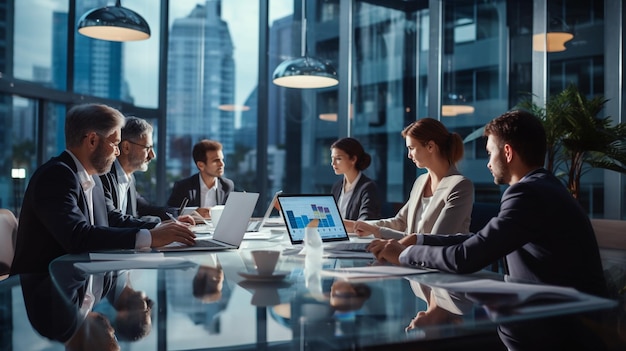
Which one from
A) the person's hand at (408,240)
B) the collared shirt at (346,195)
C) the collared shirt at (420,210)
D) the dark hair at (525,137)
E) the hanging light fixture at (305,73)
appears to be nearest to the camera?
the dark hair at (525,137)

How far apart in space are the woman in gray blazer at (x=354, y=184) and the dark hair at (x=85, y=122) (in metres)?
2.22

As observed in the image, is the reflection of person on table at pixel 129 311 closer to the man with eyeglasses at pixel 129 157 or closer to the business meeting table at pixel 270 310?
the business meeting table at pixel 270 310

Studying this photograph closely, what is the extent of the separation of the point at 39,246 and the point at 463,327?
1960 mm

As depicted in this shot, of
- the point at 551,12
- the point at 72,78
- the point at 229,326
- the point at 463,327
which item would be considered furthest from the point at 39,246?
the point at 551,12

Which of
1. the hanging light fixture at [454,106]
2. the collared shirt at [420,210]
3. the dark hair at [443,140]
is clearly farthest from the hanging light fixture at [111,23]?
the hanging light fixture at [454,106]

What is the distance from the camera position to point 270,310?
55.2 inches

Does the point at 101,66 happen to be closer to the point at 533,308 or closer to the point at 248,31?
the point at 248,31

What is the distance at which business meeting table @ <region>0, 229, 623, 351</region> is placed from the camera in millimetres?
1187

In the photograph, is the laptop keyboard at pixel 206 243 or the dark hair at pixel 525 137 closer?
the dark hair at pixel 525 137

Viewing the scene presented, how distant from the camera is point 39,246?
257cm

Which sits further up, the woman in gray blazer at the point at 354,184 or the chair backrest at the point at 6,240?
the woman in gray blazer at the point at 354,184

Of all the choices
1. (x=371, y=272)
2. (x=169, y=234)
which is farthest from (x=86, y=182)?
(x=371, y=272)

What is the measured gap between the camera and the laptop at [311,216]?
9.64 ft

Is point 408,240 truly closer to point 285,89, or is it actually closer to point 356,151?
point 356,151
